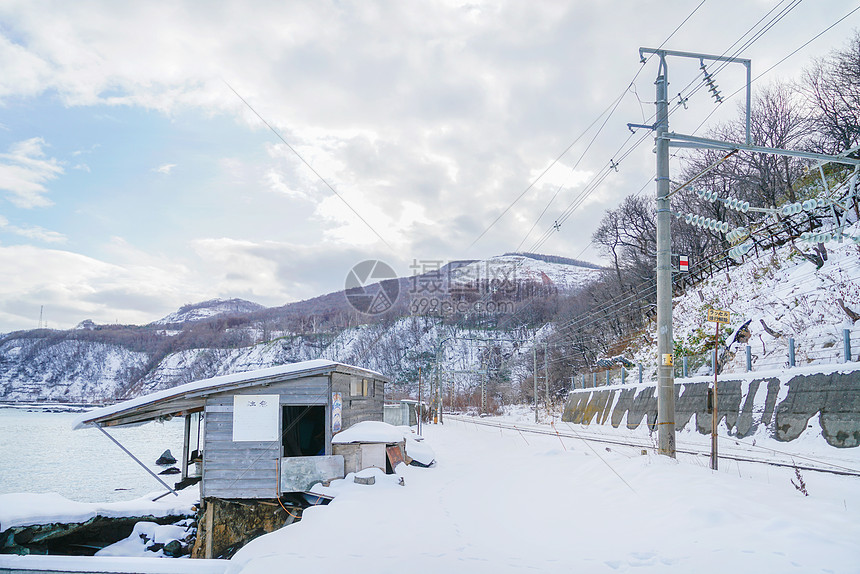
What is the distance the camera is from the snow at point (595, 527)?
572cm

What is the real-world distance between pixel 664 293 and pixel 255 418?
34.2 ft

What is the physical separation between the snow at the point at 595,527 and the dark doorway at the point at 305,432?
6.90 meters

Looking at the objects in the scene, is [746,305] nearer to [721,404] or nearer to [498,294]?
[721,404]

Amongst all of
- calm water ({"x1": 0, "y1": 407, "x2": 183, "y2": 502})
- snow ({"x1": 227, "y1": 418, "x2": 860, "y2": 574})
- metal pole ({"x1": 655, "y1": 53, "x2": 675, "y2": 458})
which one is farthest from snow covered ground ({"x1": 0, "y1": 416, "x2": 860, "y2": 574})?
calm water ({"x1": 0, "y1": 407, "x2": 183, "y2": 502})

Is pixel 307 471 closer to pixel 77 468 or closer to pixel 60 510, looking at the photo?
pixel 60 510

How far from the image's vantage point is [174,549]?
586 inches

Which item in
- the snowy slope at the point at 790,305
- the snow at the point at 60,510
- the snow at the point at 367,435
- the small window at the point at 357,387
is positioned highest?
the snowy slope at the point at 790,305

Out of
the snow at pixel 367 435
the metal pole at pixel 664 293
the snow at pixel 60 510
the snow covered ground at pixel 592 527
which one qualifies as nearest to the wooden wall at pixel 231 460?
the snow at pixel 367 435

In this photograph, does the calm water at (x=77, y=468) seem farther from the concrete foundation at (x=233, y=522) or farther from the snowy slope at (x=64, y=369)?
the snowy slope at (x=64, y=369)

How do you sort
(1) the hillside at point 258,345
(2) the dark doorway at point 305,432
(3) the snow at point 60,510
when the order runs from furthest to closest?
(1) the hillside at point 258,345 → (2) the dark doorway at point 305,432 → (3) the snow at point 60,510

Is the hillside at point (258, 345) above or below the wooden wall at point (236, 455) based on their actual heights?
above

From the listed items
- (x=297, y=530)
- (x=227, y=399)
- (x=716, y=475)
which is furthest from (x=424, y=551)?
(x=227, y=399)

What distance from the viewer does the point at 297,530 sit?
7797 millimetres

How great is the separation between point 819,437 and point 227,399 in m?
14.7
